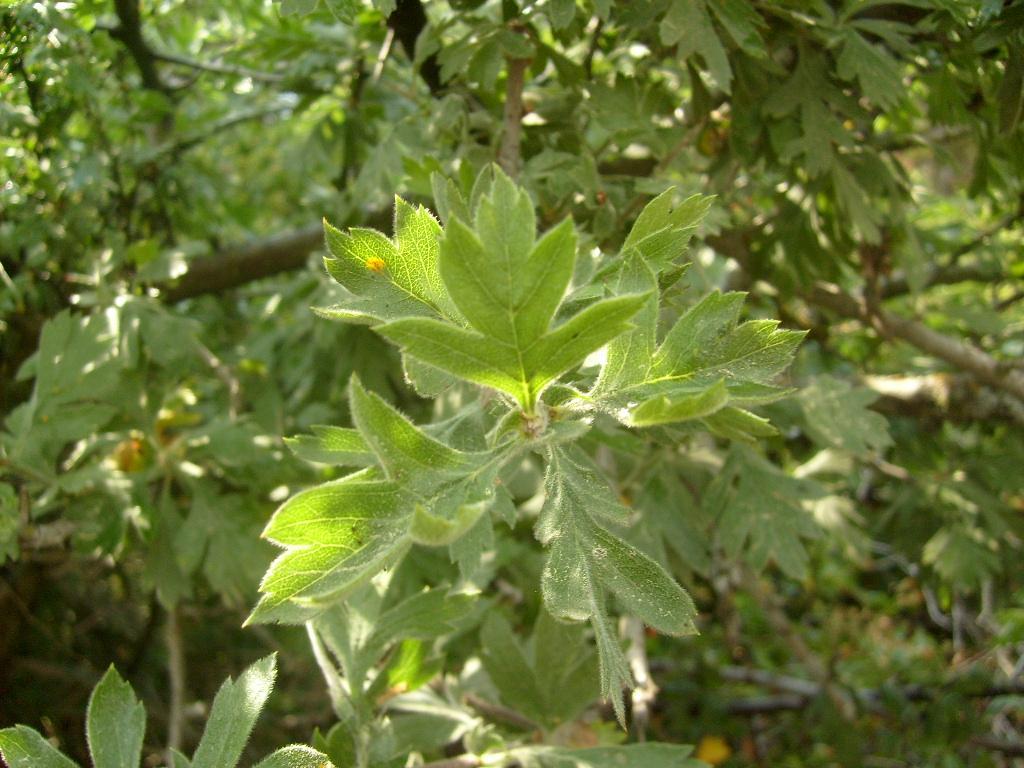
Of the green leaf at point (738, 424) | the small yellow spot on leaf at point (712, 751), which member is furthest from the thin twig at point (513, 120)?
the small yellow spot on leaf at point (712, 751)

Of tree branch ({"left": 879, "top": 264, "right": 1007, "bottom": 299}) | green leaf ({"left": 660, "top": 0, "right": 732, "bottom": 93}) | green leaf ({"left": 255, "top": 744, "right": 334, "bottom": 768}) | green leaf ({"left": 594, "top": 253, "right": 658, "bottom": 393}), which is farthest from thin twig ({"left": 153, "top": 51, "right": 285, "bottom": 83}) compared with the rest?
tree branch ({"left": 879, "top": 264, "right": 1007, "bottom": 299})

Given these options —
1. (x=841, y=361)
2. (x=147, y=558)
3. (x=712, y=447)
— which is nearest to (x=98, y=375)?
(x=147, y=558)

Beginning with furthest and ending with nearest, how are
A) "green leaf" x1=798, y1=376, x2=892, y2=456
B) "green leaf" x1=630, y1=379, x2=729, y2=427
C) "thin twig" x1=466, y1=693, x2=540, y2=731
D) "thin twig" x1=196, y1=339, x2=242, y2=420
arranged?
1. "thin twig" x1=196, y1=339, x2=242, y2=420
2. "green leaf" x1=798, y1=376, x2=892, y2=456
3. "thin twig" x1=466, y1=693, x2=540, y2=731
4. "green leaf" x1=630, y1=379, x2=729, y2=427

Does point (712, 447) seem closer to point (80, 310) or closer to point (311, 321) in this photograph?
point (311, 321)

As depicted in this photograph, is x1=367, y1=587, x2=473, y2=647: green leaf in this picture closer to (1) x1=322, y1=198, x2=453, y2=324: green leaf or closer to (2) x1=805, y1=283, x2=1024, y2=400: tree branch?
(1) x1=322, y1=198, x2=453, y2=324: green leaf

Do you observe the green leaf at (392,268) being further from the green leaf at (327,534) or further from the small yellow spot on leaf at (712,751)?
the small yellow spot on leaf at (712,751)

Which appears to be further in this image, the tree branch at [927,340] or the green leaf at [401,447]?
the tree branch at [927,340]

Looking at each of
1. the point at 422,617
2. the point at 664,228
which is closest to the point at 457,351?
the point at 664,228
